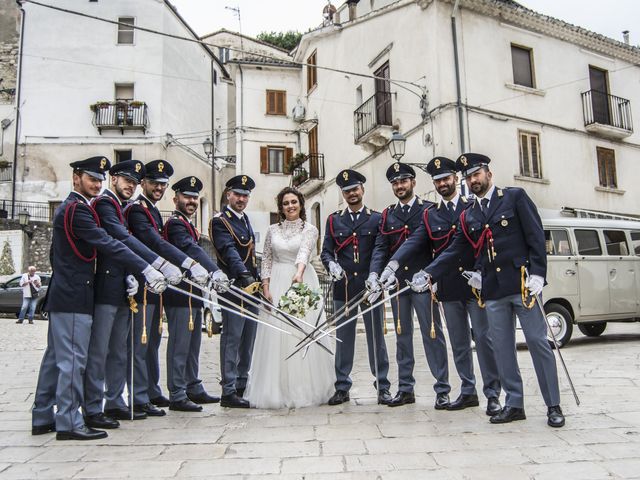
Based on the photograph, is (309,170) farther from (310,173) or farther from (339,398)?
(339,398)

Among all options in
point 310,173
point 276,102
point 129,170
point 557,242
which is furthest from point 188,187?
point 276,102

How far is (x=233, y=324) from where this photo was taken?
228 inches

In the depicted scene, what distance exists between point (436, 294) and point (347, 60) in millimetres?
17625

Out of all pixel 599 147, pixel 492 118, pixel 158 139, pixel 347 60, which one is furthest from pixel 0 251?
pixel 599 147

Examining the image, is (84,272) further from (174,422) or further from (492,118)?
(492,118)

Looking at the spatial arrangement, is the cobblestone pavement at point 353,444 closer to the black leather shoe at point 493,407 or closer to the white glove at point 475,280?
the black leather shoe at point 493,407

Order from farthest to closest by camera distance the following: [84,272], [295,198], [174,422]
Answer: [295,198] < [174,422] < [84,272]

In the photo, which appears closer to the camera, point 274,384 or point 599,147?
point 274,384

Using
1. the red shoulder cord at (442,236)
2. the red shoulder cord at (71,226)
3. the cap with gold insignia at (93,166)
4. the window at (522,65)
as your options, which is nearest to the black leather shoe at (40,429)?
the red shoulder cord at (71,226)

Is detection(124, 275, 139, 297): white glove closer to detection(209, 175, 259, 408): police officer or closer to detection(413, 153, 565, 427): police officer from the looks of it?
detection(209, 175, 259, 408): police officer

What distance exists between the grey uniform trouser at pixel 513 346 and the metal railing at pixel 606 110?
1566cm

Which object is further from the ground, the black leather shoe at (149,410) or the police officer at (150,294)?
the police officer at (150,294)

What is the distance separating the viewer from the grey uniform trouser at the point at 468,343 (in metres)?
5.20

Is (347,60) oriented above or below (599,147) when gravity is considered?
above
